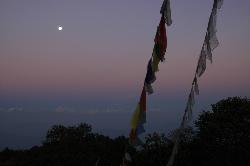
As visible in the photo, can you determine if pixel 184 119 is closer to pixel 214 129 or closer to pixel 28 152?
pixel 214 129

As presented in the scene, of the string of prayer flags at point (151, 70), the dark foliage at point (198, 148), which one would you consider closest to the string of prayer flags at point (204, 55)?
the string of prayer flags at point (151, 70)

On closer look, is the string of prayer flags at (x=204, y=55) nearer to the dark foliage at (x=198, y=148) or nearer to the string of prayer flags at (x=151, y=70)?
the string of prayer flags at (x=151, y=70)

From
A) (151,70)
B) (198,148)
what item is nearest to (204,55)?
(151,70)

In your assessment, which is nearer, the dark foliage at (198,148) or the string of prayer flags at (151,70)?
the string of prayer flags at (151,70)

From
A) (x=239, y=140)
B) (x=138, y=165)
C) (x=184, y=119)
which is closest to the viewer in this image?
(x=184, y=119)

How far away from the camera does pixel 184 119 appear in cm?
729

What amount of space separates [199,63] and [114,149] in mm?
39147

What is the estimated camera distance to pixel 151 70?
7539mm

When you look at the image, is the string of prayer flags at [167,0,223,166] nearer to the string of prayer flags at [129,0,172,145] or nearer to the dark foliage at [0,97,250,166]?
the string of prayer flags at [129,0,172,145]

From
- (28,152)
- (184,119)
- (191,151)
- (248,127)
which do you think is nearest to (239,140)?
(248,127)

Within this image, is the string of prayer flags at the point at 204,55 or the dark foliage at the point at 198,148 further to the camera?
the dark foliage at the point at 198,148

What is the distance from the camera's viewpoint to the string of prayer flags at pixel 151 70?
722 centimetres

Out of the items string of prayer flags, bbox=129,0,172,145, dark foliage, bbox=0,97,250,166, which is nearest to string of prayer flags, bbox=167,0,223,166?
string of prayer flags, bbox=129,0,172,145

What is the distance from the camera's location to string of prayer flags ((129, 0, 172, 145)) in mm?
7224
